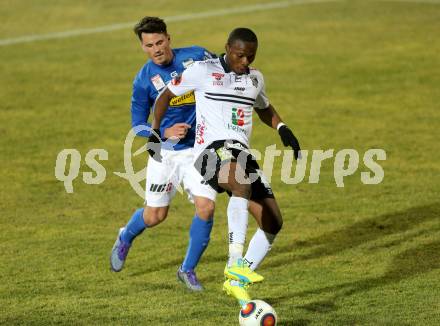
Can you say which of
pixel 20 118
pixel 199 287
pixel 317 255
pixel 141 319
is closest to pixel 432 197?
pixel 317 255

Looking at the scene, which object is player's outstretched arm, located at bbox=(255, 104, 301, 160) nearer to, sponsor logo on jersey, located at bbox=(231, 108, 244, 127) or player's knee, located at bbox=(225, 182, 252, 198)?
sponsor logo on jersey, located at bbox=(231, 108, 244, 127)

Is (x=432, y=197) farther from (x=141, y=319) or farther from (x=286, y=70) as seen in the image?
(x=286, y=70)

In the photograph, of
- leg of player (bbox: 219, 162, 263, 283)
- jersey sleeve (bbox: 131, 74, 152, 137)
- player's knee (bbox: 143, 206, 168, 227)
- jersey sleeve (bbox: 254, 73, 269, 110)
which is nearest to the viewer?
leg of player (bbox: 219, 162, 263, 283)

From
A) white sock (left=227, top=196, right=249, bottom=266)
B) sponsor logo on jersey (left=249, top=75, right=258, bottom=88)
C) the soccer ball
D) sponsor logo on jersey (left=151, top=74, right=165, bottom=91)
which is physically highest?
sponsor logo on jersey (left=249, top=75, right=258, bottom=88)

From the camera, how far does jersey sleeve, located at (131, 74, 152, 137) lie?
32.8 ft

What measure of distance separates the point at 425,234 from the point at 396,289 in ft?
6.79

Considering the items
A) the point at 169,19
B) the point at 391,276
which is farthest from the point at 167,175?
the point at 169,19

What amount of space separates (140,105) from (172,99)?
37 centimetres

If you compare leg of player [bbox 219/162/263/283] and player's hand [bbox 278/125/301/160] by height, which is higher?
player's hand [bbox 278/125/301/160]

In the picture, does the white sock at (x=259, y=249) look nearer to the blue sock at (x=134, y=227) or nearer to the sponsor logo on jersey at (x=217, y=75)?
the sponsor logo on jersey at (x=217, y=75)

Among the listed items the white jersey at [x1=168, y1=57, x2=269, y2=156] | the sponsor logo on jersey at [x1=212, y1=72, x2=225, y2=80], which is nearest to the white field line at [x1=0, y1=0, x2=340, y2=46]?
the white jersey at [x1=168, y1=57, x2=269, y2=156]

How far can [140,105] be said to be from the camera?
395 inches

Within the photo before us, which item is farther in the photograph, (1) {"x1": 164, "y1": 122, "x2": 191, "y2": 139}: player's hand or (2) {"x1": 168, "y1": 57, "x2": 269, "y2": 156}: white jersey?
(1) {"x1": 164, "y1": 122, "x2": 191, "y2": 139}: player's hand

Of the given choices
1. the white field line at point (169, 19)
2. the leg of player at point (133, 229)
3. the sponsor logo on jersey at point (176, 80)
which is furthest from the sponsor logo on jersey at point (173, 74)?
the white field line at point (169, 19)
